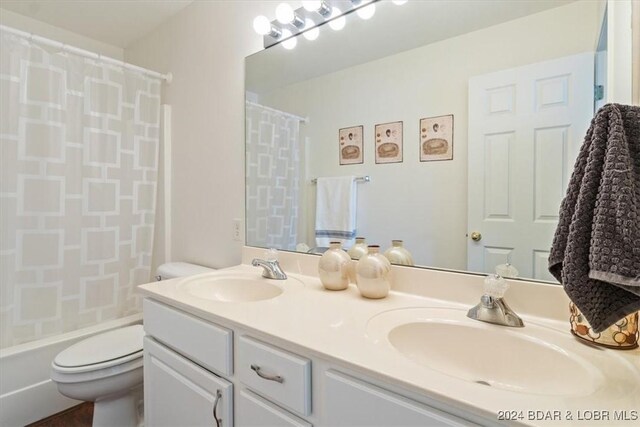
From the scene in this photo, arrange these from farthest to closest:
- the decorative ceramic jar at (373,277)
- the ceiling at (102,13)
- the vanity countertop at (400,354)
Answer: the ceiling at (102,13), the decorative ceramic jar at (373,277), the vanity countertop at (400,354)

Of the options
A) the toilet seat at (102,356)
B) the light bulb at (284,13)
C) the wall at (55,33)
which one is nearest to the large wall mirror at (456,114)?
the light bulb at (284,13)

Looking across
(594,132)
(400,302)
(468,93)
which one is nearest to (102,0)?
(468,93)

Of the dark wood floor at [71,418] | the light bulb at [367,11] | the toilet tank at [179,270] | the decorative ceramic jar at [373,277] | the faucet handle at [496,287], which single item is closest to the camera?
the faucet handle at [496,287]

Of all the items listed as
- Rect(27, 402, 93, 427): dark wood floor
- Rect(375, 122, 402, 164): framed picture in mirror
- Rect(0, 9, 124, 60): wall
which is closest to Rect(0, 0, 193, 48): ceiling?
Rect(0, 9, 124, 60): wall

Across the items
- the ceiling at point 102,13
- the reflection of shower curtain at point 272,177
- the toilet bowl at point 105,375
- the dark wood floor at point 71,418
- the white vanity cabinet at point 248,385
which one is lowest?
the dark wood floor at point 71,418

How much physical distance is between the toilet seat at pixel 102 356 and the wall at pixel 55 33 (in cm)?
203

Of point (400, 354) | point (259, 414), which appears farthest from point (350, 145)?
point (259, 414)

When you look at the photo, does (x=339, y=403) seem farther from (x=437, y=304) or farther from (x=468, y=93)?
(x=468, y=93)

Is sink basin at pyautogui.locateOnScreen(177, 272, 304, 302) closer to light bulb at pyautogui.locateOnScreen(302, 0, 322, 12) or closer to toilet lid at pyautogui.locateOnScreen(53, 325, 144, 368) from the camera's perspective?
toilet lid at pyautogui.locateOnScreen(53, 325, 144, 368)

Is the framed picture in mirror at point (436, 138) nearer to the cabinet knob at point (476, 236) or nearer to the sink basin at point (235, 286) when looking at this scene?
the cabinet knob at point (476, 236)

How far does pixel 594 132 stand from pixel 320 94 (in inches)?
40.4

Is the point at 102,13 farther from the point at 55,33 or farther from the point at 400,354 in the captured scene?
the point at 400,354

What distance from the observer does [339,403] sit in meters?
0.66

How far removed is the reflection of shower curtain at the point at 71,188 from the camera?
152 cm
